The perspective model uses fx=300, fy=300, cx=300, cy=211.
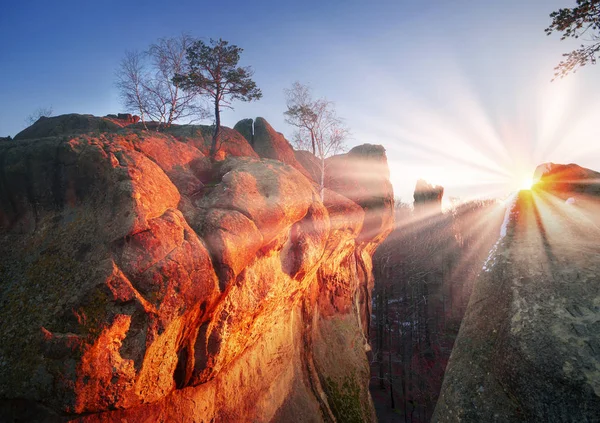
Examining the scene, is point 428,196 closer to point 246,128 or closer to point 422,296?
point 422,296

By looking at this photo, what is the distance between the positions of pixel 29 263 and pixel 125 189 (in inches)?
108

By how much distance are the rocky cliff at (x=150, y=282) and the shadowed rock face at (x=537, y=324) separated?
19.4ft

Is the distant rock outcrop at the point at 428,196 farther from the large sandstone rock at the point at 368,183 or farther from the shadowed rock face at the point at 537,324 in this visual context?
the shadowed rock face at the point at 537,324

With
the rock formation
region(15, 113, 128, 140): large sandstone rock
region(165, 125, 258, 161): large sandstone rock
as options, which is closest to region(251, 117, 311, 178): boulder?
the rock formation

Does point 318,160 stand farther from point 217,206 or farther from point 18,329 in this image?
point 18,329

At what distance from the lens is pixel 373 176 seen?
71.0 feet

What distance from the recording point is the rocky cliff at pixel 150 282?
19.0 feet

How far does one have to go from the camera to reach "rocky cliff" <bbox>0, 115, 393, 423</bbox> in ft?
19.0

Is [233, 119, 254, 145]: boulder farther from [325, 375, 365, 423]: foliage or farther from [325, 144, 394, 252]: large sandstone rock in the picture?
[325, 375, 365, 423]: foliage

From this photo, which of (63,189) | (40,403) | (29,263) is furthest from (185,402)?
(63,189)

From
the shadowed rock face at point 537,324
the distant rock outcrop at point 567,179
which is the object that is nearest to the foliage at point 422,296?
the shadowed rock face at point 537,324

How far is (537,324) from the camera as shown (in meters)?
2.87

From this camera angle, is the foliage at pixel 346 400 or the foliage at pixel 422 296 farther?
the foliage at pixel 422 296

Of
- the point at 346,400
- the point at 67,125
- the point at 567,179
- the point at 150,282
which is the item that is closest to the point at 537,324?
the point at 567,179
